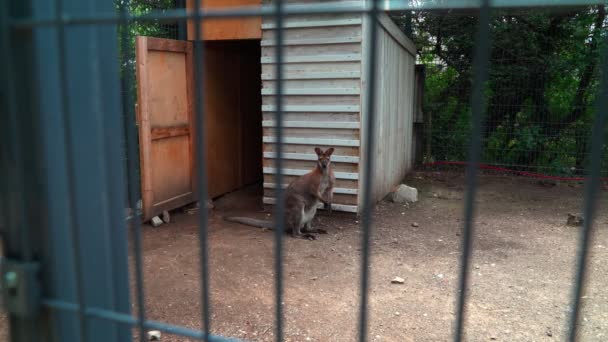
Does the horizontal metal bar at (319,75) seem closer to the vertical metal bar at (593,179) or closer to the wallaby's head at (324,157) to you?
the wallaby's head at (324,157)

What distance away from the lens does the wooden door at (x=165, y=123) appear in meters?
5.68

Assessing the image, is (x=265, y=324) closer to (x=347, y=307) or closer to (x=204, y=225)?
(x=347, y=307)

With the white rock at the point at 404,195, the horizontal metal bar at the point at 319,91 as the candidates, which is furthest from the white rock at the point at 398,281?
the white rock at the point at 404,195

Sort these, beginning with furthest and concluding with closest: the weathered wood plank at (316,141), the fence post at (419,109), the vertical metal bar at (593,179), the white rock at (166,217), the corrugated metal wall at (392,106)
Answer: the fence post at (419,109) → the corrugated metal wall at (392,106) → the white rock at (166,217) → the weathered wood plank at (316,141) → the vertical metal bar at (593,179)

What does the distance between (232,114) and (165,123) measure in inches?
63.9

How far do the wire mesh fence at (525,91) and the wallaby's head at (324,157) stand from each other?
354cm

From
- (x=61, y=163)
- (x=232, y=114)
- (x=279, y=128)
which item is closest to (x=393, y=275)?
(x=61, y=163)

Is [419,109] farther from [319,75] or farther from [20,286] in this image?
[20,286]

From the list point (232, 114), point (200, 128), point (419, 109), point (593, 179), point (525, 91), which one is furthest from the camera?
point (419, 109)

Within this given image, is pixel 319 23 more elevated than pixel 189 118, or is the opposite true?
pixel 319 23

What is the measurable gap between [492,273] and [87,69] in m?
4.06

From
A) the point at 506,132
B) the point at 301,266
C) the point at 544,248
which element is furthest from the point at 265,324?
the point at 506,132

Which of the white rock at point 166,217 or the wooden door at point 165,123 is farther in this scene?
the white rock at point 166,217

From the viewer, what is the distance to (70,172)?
1.38 meters
